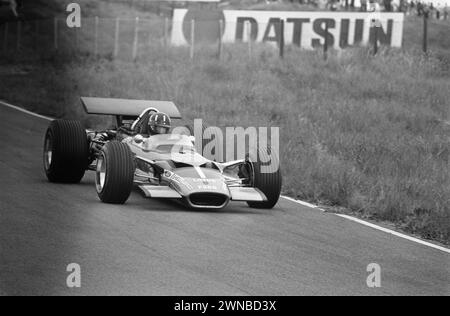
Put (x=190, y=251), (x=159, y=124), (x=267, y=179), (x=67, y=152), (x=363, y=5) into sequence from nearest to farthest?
(x=190, y=251), (x=267, y=179), (x=159, y=124), (x=67, y=152), (x=363, y=5)

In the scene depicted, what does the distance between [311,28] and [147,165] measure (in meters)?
27.8

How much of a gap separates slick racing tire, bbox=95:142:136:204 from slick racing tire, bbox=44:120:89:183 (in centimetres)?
158

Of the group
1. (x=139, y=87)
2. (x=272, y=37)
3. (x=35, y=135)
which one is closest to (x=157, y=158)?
(x=35, y=135)

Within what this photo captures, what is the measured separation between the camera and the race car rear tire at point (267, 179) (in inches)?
444

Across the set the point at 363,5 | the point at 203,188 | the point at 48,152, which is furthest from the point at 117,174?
the point at 363,5

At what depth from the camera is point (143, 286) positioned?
6.80 meters

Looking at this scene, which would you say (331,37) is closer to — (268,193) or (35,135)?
Answer: (35,135)

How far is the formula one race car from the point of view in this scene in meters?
10.6

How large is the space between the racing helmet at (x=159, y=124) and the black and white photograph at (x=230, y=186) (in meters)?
0.02

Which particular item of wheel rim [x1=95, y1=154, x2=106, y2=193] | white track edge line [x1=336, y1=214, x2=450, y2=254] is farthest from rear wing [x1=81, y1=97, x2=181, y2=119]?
white track edge line [x1=336, y1=214, x2=450, y2=254]

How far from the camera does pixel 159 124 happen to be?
12.0 meters

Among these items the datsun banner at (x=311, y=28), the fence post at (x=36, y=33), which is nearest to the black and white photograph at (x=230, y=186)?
the datsun banner at (x=311, y=28)

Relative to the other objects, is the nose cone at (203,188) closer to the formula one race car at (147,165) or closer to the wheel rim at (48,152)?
the formula one race car at (147,165)

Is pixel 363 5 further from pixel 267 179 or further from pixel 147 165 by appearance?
pixel 267 179
